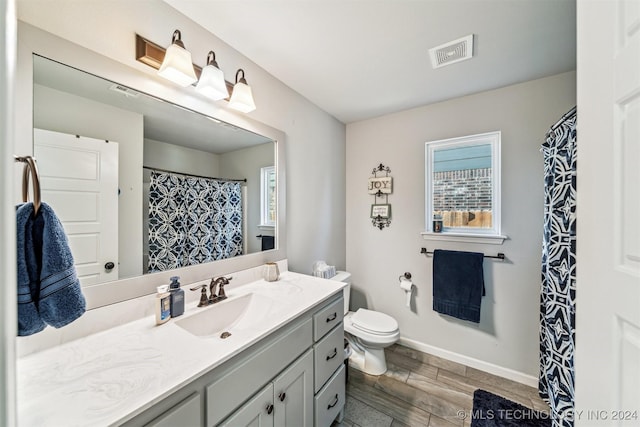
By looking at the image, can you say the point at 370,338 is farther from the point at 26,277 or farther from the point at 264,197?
the point at 26,277

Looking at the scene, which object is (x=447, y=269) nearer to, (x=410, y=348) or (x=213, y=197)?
(x=410, y=348)

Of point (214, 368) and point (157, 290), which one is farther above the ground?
point (157, 290)

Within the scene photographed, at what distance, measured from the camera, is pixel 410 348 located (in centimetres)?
232

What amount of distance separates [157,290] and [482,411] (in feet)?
7.06

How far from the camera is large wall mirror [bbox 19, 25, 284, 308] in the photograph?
33.6 inches

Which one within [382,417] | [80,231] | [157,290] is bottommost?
[382,417]

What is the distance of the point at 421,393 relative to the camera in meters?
1.75

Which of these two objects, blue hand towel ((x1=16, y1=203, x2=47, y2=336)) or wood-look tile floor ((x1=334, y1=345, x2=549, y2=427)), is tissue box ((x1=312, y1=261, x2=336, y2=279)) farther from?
blue hand towel ((x1=16, y1=203, x2=47, y2=336))

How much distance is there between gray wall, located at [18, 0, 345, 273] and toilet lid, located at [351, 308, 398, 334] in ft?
1.99

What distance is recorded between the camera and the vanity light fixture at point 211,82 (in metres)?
1.20

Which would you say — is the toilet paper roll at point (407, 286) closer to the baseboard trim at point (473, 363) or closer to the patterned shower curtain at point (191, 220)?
the baseboard trim at point (473, 363)

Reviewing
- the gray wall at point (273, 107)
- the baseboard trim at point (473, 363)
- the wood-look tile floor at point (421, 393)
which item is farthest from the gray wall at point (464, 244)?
the gray wall at point (273, 107)

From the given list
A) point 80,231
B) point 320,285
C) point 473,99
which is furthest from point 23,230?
point 473,99
